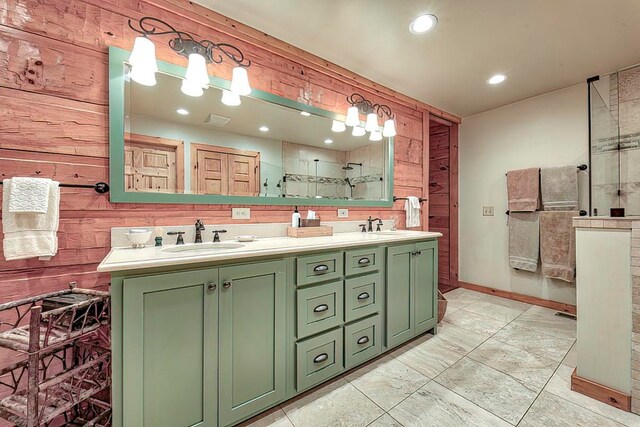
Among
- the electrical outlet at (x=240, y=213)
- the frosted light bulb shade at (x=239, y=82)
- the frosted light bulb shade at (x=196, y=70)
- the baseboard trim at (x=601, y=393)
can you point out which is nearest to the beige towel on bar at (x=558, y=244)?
the baseboard trim at (x=601, y=393)

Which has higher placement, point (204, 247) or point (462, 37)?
point (462, 37)

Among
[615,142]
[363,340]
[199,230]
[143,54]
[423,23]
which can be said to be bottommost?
[363,340]

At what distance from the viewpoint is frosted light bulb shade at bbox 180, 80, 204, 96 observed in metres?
1.63

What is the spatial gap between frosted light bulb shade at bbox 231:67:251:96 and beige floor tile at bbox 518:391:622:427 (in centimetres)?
258

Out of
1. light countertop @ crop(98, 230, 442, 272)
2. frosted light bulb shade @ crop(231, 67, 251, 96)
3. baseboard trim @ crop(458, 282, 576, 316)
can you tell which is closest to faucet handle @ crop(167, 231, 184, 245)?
light countertop @ crop(98, 230, 442, 272)

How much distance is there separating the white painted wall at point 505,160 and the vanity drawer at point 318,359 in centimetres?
281

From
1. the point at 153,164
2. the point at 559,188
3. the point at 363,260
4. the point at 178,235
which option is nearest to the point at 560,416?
the point at 363,260

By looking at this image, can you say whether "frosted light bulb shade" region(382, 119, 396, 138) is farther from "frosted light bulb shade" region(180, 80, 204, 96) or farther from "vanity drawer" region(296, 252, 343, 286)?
"frosted light bulb shade" region(180, 80, 204, 96)

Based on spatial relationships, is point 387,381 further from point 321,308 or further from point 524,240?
point 524,240

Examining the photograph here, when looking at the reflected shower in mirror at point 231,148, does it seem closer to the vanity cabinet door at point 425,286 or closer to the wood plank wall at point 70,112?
the wood plank wall at point 70,112

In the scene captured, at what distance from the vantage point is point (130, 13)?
4.91 ft

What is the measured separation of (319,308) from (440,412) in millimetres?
888

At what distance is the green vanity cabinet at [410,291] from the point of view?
1.94 meters

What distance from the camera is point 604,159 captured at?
→ 2213 millimetres
